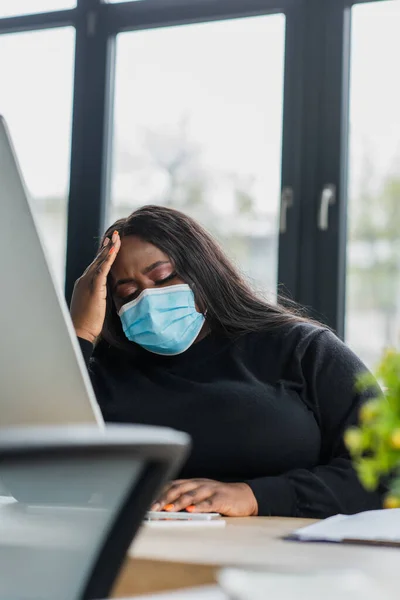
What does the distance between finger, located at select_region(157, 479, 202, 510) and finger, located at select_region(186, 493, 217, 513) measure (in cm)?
3

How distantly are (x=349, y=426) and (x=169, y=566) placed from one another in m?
0.82

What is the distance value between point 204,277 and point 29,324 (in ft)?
3.11

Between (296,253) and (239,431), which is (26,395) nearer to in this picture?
(239,431)

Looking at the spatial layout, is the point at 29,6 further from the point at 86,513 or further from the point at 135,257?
the point at 86,513

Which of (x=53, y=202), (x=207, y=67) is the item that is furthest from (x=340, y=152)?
(x=53, y=202)

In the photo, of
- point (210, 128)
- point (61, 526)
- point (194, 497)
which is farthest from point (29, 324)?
point (210, 128)

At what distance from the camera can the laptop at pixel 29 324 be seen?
94 centimetres

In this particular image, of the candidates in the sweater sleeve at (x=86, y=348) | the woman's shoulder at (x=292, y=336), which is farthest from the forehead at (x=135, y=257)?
the woman's shoulder at (x=292, y=336)

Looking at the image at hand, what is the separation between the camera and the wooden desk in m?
0.86

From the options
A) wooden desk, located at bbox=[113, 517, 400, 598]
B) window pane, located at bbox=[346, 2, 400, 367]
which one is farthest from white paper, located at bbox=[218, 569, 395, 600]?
window pane, located at bbox=[346, 2, 400, 367]

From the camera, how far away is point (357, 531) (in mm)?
1044

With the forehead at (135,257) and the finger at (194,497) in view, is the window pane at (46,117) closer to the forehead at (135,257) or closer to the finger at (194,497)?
the forehead at (135,257)

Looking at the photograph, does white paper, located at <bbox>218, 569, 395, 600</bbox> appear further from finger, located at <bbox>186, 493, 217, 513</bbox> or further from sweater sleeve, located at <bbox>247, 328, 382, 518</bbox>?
sweater sleeve, located at <bbox>247, 328, 382, 518</bbox>

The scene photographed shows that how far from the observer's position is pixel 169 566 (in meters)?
0.87
